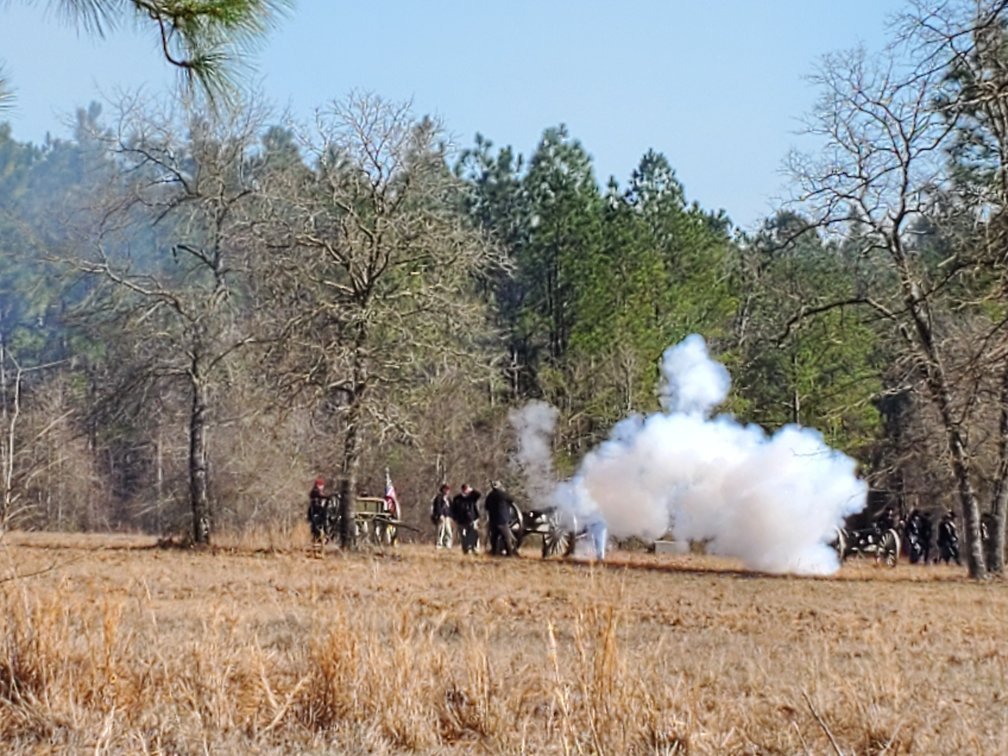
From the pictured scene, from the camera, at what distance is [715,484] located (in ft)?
99.6

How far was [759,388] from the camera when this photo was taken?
1825 inches

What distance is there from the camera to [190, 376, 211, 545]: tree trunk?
31125mm

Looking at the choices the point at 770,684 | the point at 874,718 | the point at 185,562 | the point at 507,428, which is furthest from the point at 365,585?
the point at 507,428

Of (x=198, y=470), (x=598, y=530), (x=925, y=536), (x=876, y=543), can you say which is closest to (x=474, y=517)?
(x=598, y=530)

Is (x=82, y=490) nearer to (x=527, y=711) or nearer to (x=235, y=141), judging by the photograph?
(x=235, y=141)

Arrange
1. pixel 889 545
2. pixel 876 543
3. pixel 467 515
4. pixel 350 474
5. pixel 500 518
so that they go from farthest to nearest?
pixel 889 545, pixel 876 543, pixel 467 515, pixel 500 518, pixel 350 474

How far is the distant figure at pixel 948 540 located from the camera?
4047 centimetres

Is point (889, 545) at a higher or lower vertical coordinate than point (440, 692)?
higher

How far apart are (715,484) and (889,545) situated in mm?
7721

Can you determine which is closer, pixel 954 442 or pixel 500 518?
pixel 954 442

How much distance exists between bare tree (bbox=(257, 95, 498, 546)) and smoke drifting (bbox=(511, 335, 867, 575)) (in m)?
4.71

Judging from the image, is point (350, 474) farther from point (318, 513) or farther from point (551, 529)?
point (551, 529)

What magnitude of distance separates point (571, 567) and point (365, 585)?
295 inches

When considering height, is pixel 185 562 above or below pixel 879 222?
below
